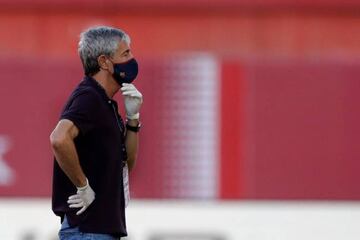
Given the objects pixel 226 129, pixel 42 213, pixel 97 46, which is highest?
pixel 97 46

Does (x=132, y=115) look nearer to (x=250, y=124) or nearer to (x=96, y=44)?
(x=96, y=44)

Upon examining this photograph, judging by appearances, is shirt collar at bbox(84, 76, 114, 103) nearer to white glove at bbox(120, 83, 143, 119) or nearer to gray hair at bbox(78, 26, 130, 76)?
gray hair at bbox(78, 26, 130, 76)

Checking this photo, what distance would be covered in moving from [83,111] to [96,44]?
0.78ft

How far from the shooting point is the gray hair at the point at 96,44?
153 inches

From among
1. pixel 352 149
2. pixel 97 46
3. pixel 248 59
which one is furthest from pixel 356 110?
pixel 97 46

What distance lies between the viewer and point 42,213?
7.05m

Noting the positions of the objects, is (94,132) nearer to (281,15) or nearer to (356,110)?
(356,110)

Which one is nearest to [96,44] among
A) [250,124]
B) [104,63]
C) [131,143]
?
[104,63]

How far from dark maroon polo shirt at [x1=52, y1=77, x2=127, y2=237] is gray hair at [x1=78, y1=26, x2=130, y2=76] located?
8cm

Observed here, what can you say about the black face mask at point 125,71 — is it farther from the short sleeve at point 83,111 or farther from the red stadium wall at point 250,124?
the red stadium wall at point 250,124

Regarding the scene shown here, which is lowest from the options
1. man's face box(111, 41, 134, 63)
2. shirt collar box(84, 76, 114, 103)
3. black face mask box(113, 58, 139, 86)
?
shirt collar box(84, 76, 114, 103)

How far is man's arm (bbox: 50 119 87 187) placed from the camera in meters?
3.69

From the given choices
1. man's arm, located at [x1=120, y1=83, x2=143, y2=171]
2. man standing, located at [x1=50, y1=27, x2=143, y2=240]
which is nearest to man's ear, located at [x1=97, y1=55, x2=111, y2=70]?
man standing, located at [x1=50, y1=27, x2=143, y2=240]

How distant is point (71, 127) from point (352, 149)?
365 centimetres
